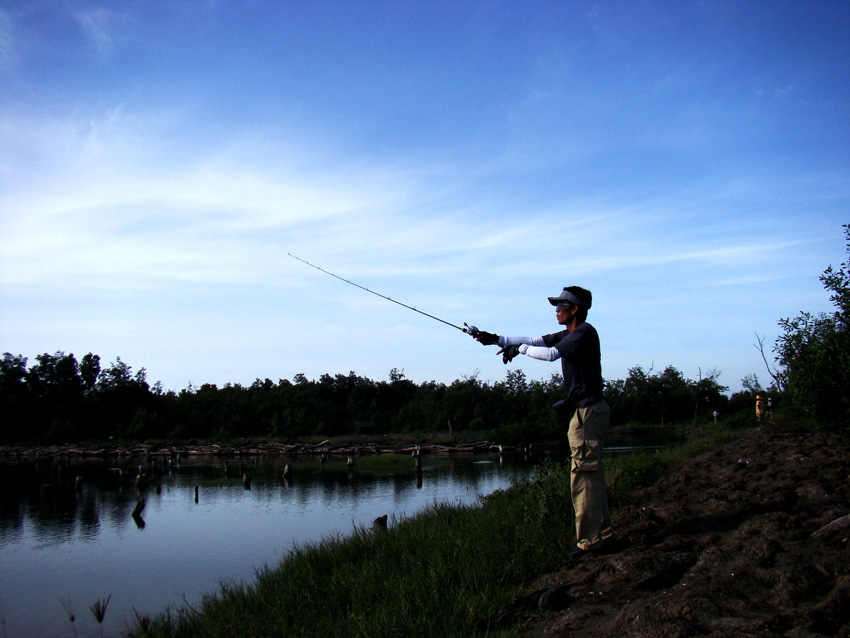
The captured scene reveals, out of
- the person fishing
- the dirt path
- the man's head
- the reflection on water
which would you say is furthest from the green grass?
the man's head

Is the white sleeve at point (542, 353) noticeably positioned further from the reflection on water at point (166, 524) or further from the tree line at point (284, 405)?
the tree line at point (284, 405)

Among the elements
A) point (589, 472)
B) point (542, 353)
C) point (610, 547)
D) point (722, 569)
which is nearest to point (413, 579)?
point (610, 547)

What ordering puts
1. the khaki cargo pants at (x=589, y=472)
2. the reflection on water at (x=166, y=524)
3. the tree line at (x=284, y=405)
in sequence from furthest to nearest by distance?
the tree line at (x=284, y=405) → the reflection on water at (x=166, y=524) → the khaki cargo pants at (x=589, y=472)

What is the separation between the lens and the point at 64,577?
39.5ft

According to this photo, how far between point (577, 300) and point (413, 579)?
3.19 meters

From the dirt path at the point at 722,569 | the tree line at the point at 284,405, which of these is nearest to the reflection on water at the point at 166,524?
the dirt path at the point at 722,569

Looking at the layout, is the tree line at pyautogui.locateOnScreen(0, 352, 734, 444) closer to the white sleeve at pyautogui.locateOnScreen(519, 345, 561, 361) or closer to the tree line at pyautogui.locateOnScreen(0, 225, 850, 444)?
the tree line at pyautogui.locateOnScreen(0, 225, 850, 444)

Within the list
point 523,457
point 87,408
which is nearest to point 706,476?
point 523,457

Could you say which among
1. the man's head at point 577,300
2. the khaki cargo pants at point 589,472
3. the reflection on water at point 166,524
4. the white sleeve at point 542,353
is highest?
the man's head at point 577,300

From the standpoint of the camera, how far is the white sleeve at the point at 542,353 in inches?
215

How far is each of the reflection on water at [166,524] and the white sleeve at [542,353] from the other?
4.29m

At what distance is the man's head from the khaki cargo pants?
84cm

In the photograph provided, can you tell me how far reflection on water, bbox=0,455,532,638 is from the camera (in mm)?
Result: 10516

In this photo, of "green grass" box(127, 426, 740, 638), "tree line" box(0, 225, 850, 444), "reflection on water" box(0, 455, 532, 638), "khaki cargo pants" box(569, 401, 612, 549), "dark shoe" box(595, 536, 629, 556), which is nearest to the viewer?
"green grass" box(127, 426, 740, 638)
